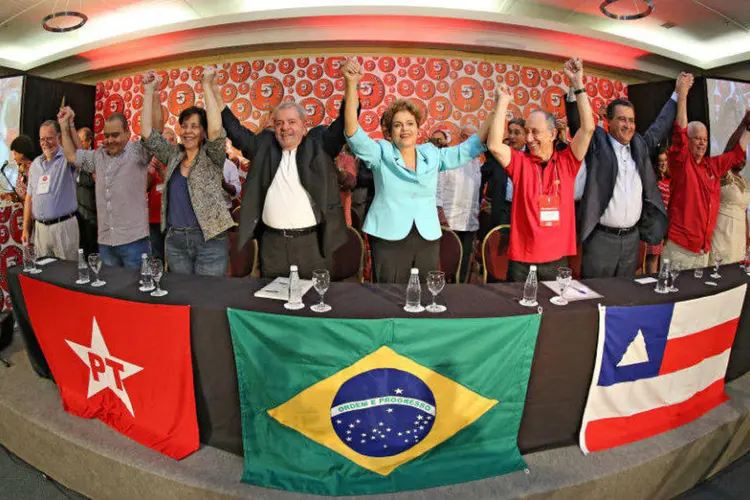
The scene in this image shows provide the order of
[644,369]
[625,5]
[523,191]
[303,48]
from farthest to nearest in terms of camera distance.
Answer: [303,48]
[625,5]
[523,191]
[644,369]

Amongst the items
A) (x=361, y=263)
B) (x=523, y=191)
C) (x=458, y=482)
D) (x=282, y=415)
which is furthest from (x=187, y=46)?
(x=458, y=482)

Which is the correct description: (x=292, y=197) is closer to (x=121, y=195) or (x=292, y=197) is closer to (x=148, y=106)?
(x=148, y=106)

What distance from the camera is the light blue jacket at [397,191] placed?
6.32 ft

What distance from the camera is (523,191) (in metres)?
2.01

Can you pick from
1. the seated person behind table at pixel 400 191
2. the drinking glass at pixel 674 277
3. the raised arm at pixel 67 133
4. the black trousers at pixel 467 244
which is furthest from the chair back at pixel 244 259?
the drinking glass at pixel 674 277

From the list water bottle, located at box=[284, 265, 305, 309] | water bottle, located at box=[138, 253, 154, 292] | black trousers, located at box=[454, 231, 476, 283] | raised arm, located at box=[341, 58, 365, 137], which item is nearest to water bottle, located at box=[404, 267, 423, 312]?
water bottle, located at box=[284, 265, 305, 309]

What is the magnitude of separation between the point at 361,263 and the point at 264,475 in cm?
130

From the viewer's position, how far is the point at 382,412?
1.40 meters

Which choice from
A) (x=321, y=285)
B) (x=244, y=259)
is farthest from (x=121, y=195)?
(x=321, y=285)

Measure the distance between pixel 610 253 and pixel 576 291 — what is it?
65cm

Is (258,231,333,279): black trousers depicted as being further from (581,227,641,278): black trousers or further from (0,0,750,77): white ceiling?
(0,0,750,77): white ceiling

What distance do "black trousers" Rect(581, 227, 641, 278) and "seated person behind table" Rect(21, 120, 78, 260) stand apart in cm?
340

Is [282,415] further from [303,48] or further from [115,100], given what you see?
[115,100]

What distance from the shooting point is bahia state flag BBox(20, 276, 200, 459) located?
4.98 feet
